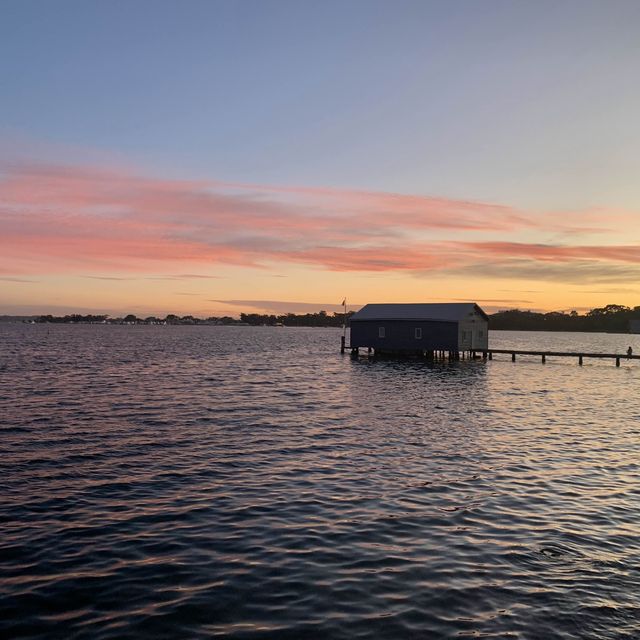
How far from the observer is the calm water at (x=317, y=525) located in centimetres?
987

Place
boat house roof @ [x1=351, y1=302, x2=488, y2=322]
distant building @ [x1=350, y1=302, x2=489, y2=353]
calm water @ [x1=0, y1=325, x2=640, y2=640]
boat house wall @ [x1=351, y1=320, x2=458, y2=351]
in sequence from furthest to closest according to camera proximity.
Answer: boat house roof @ [x1=351, y1=302, x2=488, y2=322], distant building @ [x1=350, y1=302, x2=489, y2=353], boat house wall @ [x1=351, y1=320, x2=458, y2=351], calm water @ [x1=0, y1=325, x2=640, y2=640]

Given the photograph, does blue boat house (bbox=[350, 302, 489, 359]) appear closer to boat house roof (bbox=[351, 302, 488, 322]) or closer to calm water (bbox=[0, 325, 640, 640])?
boat house roof (bbox=[351, 302, 488, 322])

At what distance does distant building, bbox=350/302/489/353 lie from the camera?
76.1 m

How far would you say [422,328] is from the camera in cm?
7794

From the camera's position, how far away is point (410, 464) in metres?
20.7

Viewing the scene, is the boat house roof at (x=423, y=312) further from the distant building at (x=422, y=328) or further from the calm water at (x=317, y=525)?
the calm water at (x=317, y=525)

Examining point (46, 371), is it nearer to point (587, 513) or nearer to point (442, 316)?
point (442, 316)

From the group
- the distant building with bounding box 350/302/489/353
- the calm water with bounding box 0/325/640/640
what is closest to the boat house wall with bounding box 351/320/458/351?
the distant building with bounding box 350/302/489/353

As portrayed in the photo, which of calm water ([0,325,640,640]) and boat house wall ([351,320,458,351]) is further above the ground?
boat house wall ([351,320,458,351])

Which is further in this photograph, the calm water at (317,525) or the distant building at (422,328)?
the distant building at (422,328)

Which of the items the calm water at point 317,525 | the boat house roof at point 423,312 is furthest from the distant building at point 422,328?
the calm water at point 317,525

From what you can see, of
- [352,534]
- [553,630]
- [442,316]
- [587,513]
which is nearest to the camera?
[553,630]

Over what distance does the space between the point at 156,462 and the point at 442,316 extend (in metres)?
60.5

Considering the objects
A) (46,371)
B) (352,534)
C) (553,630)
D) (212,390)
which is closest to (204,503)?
(352,534)
